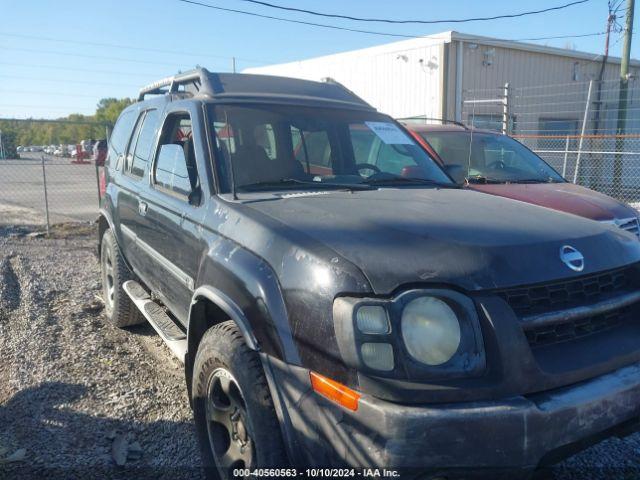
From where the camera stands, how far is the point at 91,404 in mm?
3625

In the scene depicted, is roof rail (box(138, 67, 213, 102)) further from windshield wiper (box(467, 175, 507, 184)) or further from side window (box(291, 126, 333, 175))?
windshield wiper (box(467, 175, 507, 184))

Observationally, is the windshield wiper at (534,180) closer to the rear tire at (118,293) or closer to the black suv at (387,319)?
the black suv at (387,319)

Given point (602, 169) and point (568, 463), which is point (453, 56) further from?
point (568, 463)

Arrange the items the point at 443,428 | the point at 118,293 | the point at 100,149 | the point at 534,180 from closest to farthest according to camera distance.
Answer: the point at 443,428
the point at 118,293
the point at 534,180
the point at 100,149

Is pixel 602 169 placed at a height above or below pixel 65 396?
above

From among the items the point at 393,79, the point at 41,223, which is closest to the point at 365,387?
the point at 41,223

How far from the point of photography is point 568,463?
3.03 m

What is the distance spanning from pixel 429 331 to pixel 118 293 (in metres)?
3.64

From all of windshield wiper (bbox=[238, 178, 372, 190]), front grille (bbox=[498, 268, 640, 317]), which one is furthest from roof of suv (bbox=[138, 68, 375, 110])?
front grille (bbox=[498, 268, 640, 317])

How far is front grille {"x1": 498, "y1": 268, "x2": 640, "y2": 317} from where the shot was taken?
2.13 metres

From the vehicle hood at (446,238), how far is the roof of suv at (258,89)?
1.04m

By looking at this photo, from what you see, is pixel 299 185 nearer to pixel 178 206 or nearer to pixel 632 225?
pixel 178 206

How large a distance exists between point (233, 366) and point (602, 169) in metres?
14.7

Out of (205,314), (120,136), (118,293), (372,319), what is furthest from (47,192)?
(372,319)
